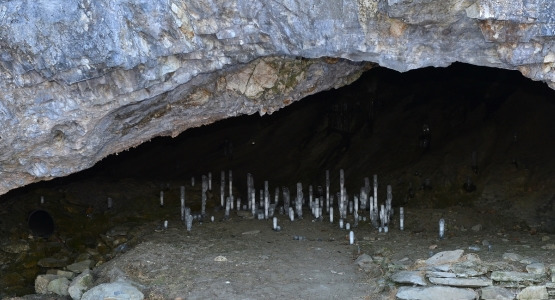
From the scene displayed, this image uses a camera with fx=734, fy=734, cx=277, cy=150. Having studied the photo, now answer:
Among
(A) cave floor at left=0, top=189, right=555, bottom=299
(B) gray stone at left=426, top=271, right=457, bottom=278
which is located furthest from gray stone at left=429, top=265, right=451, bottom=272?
(A) cave floor at left=0, top=189, right=555, bottom=299

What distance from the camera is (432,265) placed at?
37.8 feet

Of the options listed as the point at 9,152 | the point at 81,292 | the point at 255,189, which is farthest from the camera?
the point at 255,189

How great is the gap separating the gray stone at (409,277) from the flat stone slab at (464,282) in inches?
7.5

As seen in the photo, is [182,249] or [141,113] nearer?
[141,113]

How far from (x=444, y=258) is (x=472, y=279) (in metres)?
0.80

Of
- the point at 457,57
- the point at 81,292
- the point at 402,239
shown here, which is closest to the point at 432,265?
the point at 402,239

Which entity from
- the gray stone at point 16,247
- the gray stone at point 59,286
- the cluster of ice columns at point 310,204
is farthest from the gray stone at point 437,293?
the gray stone at point 16,247

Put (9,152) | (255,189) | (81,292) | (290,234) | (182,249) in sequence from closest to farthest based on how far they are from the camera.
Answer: (9,152), (81,292), (182,249), (290,234), (255,189)

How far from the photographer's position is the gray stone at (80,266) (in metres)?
13.8

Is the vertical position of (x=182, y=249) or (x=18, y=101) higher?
(x=18, y=101)

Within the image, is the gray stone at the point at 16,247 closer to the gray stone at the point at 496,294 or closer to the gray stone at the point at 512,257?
the gray stone at the point at 496,294

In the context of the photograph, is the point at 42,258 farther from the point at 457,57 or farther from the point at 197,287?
the point at 457,57

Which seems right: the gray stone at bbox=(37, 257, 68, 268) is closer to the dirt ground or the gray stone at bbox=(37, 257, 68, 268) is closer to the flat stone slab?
the dirt ground

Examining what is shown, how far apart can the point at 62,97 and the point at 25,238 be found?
19.6 ft
